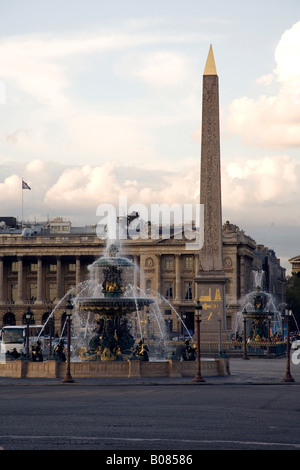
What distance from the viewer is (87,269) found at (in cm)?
14200

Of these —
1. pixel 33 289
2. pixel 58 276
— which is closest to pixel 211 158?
pixel 58 276

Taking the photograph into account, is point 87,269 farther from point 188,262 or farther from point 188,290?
point 188,262

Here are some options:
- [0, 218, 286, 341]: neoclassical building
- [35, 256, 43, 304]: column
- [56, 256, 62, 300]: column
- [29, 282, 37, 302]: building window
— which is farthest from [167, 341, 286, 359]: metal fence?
[29, 282, 37, 302]: building window

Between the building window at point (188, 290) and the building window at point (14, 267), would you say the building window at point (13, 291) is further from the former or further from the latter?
the building window at point (188, 290)

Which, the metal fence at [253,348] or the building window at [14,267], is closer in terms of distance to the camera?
the metal fence at [253,348]

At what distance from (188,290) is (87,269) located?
1493cm

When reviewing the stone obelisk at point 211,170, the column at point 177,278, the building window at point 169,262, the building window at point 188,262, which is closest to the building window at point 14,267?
the building window at point 169,262

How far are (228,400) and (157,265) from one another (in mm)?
116008

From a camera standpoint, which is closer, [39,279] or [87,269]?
[87,269]

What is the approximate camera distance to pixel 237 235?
470 ft

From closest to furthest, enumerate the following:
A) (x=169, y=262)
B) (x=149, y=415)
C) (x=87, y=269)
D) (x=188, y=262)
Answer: (x=149, y=415) → (x=87, y=269) → (x=188, y=262) → (x=169, y=262)

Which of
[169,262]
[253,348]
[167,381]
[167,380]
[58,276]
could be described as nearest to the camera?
[167,381]

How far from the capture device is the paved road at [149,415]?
61.2ft
